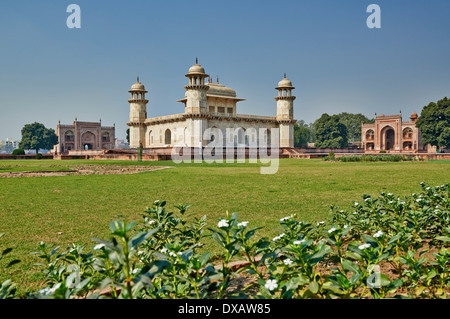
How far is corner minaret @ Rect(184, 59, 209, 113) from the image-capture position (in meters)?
31.5

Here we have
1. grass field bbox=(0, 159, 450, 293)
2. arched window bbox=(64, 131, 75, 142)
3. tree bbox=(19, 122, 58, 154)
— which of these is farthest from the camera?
tree bbox=(19, 122, 58, 154)

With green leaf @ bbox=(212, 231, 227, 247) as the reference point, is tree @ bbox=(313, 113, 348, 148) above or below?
above

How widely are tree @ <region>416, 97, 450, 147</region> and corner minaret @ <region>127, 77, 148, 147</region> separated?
36.2 metres

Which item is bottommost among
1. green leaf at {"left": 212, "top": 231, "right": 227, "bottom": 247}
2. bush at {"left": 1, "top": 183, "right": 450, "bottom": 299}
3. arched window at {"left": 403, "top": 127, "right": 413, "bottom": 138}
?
bush at {"left": 1, "top": 183, "right": 450, "bottom": 299}

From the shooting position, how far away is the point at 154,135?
1510 inches

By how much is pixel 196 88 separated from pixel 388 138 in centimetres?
3309

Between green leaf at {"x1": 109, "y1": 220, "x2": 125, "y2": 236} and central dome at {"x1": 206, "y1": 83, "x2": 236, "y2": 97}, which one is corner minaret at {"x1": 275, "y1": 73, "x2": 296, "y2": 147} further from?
green leaf at {"x1": 109, "y1": 220, "x2": 125, "y2": 236}

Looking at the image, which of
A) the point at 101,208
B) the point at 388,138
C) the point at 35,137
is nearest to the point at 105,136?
the point at 35,137

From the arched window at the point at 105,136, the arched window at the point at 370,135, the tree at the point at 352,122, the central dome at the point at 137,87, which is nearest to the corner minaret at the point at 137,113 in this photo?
the central dome at the point at 137,87

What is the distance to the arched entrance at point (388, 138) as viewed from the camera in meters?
48.0

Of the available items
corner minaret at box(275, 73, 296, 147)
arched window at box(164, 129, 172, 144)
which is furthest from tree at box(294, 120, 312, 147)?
arched window at box(164, 129, 172, 144)

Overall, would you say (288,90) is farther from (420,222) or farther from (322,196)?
(420,222)

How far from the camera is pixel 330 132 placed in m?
51.9
